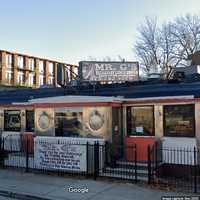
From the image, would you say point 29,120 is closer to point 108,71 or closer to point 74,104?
point 74,104

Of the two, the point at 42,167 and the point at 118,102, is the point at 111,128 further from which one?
the point at 42,167

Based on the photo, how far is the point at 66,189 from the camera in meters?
10.7

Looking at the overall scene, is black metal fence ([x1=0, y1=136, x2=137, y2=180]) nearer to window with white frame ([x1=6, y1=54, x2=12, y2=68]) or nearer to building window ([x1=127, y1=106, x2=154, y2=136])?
building window ([x1=127, y1=106, x2=154, y2=136])

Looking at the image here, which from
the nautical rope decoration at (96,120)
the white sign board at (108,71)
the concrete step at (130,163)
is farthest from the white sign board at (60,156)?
the white sign board at (108,71)

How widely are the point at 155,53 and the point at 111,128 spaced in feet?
119

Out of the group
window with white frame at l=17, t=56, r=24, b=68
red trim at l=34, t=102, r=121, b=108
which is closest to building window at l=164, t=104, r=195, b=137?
red trim at l=34, t=102, r=121, b=108

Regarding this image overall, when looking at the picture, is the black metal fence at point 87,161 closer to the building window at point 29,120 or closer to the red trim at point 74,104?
the red trim at point 74,104

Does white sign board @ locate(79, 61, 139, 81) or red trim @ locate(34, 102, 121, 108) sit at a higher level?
white sign board @ locate(79, 61, 139, 81)

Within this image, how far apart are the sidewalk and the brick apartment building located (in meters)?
59.2

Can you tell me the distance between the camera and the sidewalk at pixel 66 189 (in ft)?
32.4

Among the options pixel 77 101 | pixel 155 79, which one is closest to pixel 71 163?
pixel 77 101

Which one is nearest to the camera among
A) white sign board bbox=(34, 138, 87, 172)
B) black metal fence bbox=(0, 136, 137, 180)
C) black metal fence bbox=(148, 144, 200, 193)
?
black metal fence bbox=(148, 144, 200, 193)

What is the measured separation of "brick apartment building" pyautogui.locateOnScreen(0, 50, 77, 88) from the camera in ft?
252

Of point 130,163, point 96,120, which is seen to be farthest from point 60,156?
point 130,163
